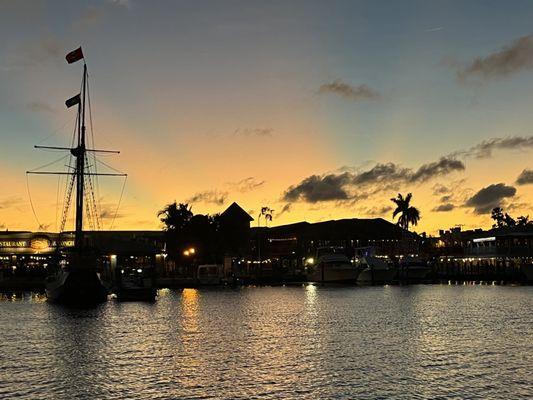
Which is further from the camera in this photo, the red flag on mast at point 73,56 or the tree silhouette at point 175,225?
the tree silhouette at point 175,225

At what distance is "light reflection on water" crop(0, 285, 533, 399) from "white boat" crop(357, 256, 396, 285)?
6551 centimetres

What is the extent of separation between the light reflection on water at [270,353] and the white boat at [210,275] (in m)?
64.9

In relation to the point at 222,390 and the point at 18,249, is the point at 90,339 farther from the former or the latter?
the point at 18,249

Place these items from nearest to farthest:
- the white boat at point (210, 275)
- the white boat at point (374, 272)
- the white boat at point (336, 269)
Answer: the white boat at point (210, 275) < the white boat at point (374, 272) < the white boat at point (336, 269)

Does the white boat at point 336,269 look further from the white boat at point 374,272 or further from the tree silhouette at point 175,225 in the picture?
the tree silhouette at point 175,225

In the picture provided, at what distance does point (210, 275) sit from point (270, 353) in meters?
99.8

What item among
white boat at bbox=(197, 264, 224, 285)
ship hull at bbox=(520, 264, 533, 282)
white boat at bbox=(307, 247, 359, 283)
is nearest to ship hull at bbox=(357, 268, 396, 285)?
white boat at bbox=(307, 247, 359, 283)

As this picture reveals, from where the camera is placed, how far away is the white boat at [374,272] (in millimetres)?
137625

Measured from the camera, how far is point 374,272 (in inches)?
5399

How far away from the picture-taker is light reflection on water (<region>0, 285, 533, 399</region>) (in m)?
29.9

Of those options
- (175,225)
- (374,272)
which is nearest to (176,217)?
A: (175,225)

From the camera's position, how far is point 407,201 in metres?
186

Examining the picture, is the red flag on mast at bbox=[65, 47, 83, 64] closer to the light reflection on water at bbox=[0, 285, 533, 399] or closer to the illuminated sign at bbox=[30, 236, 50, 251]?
the light reflection on water at bbox=[0, 285, 533, 399]

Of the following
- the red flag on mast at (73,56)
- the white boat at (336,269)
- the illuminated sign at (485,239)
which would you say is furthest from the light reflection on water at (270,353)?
the illuminated sign at (485,239)
